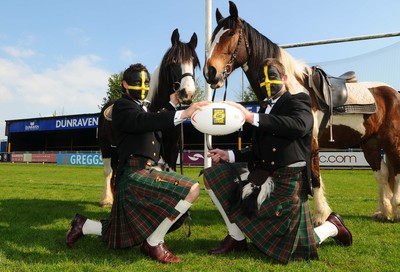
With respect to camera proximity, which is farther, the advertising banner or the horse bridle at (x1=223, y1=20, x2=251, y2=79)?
the advertising banner

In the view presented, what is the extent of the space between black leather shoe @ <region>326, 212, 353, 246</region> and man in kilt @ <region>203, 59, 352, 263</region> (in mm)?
360

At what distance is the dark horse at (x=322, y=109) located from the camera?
460cm

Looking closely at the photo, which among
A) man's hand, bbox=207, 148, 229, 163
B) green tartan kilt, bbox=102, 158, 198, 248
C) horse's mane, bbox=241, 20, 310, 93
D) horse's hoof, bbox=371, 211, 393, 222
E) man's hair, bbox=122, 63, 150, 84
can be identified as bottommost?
horse's hoof, bbox=371, 211, 393, 222

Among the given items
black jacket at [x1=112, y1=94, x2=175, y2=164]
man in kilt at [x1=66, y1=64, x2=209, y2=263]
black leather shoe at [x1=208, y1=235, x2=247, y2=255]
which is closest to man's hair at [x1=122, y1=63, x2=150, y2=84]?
man in kilt at [x1=66, y1=64, x2=209, y2=263]

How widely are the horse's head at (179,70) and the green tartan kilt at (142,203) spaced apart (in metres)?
1.56

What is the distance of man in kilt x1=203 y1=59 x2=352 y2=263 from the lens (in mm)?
3297

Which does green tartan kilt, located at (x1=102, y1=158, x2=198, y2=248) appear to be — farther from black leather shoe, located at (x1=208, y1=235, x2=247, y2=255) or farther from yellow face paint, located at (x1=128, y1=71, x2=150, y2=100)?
yellow face paint, located at (x1=128, y1=71, x2=150, y2=100)

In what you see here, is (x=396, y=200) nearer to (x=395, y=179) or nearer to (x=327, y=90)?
(x=395, y=179)

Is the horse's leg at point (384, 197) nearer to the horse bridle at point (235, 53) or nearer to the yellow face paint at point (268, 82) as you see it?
the horse bridle at point (235, 53)

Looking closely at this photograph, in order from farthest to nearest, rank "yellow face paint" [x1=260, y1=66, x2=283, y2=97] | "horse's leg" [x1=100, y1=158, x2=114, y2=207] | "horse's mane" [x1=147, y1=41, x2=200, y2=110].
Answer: "horse's leg" [x1=100, y1=158, x2=114, y2=207] → "horse's mane" [x1=147, y1=41, x2=200, y2=110] → "yellow face paint" [x1=260, y1=66, x2=283, y2=97]

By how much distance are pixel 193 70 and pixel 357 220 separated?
3.56 m

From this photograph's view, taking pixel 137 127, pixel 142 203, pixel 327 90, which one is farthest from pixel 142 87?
pixel 327 90

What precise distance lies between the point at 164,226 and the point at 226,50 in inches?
96.4

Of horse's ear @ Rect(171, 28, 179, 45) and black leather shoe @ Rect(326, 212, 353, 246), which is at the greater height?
horse's ear @ Rect(171, 28, 179, 45)
